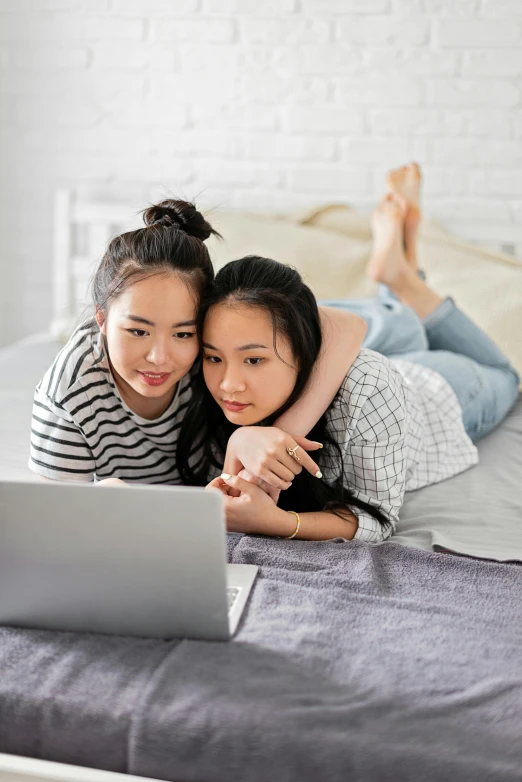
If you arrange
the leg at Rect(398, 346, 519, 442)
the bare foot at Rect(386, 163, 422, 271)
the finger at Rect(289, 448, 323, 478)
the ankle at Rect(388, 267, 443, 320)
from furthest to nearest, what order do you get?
the bare foot at Rect(386, 163, 422, 271), the ankle at Rect(388, 267, 443, 320), the leg at Rect(398, 346, 519, 442), the finger at Rect(289, 448, 323, 478)

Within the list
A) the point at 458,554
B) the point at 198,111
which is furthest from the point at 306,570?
the point at 198,111

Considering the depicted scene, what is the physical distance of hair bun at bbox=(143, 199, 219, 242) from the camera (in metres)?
1.27

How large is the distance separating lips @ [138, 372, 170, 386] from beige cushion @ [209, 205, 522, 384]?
0.90m

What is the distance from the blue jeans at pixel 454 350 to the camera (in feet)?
5.75

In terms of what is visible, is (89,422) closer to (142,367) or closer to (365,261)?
(142,367)

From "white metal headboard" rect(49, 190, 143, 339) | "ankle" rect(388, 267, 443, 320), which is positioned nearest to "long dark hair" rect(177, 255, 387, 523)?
"ankle" rect(388, 267, 443, 320)

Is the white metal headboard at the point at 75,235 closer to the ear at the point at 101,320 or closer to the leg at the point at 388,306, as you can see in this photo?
the leg at the point at 388,306

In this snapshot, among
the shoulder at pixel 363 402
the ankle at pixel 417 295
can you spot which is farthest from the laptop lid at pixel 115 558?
the ankle at pixel 417 295

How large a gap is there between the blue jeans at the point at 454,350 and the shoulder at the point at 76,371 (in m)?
0.69

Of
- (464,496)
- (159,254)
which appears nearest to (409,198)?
(464,496)

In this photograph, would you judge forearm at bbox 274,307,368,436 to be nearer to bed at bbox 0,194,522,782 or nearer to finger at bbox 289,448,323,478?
finger at bbox 289,448,323,478

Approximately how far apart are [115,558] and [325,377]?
55 cm

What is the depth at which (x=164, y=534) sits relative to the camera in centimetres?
83

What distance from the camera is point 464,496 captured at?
57.4 inches
